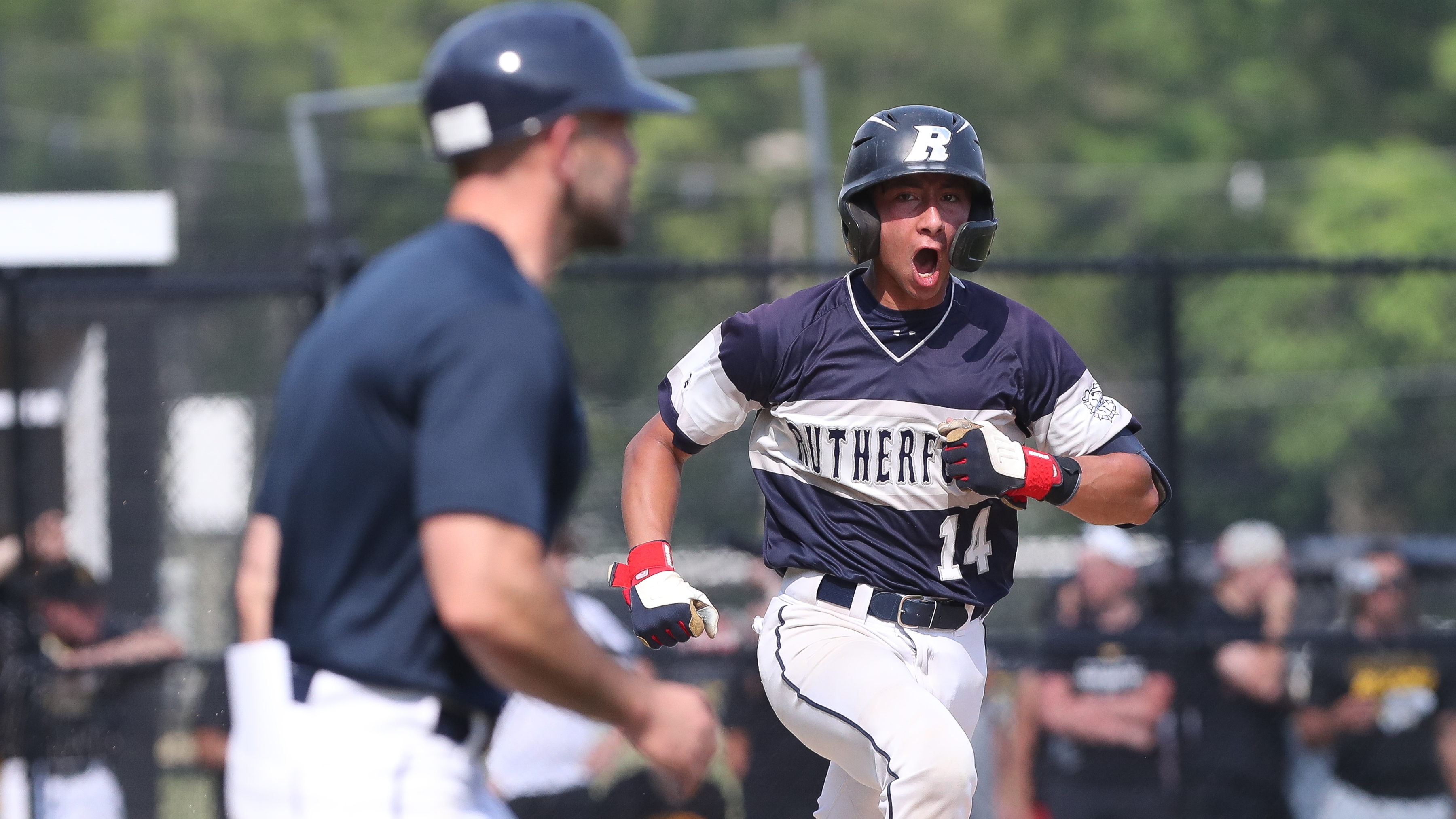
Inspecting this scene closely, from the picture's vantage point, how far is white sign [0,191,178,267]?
820 centimetres

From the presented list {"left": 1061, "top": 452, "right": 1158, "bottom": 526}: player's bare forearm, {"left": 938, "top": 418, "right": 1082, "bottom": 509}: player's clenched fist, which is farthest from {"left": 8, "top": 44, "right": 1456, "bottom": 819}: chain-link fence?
{"left": 938, "top": 418, "right": 1082, "bottom": 509}: player's clenched fist

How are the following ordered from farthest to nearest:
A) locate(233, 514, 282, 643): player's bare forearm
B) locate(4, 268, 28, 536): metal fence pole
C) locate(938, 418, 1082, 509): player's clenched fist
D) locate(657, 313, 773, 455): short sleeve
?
locate(4, 268, 28, 536): metal fence pole, locate(657, 313, 773, 455): short sleeve, locate(938, 418, 1082, 509): player's clenched fist, locate(233, 514, 282, 643): player's bare forearm

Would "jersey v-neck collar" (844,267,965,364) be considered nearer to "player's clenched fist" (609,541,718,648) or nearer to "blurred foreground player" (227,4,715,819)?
"player's clenched fist" (609,541,718,648)

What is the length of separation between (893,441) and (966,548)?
36 centimetres

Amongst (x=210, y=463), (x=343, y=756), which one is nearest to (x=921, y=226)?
(x=343, y=756)

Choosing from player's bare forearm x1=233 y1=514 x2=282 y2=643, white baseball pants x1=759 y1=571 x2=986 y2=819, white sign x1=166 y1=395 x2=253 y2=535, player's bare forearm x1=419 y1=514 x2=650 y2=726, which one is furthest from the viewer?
white sign x1=166 y1=395 x2=253 y2=535

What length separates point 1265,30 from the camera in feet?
107

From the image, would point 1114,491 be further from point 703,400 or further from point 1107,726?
point 1107,726

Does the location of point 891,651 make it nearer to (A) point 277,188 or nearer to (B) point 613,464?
(B) point 613,464

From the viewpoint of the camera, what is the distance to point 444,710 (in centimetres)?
233

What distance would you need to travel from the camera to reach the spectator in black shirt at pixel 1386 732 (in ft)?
23.3

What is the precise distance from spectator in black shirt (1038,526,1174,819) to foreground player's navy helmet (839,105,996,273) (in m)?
3.06

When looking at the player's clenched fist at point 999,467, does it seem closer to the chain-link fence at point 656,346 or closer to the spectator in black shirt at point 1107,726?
the chain-link fence at point 656,346

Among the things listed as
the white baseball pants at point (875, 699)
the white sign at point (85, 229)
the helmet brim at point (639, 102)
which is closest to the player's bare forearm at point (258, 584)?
the helmet brim at point (639, 102)
